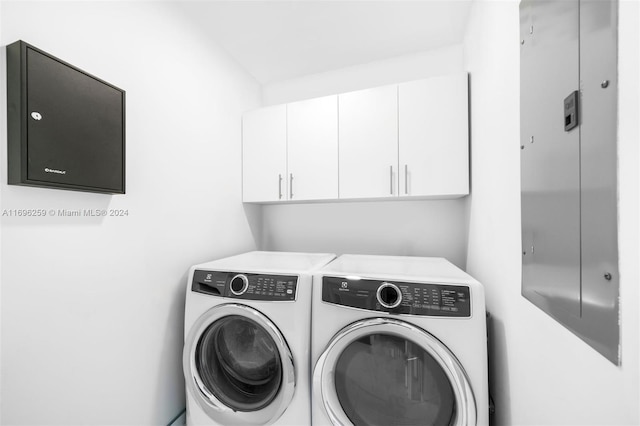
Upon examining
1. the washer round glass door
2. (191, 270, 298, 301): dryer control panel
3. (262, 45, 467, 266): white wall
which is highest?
(262, 45, 467, 266): white wall

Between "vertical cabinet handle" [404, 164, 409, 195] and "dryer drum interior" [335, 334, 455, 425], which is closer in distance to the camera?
"dryer drum interior" [335, 334, 455, 425]

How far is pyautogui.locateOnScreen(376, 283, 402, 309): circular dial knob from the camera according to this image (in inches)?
42.1

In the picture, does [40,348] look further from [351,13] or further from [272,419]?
[351,13]

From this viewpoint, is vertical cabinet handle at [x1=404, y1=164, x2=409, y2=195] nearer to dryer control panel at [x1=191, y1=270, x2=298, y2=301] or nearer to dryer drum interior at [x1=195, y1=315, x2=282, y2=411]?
dryer control panel at [x1=191, y1=270, x2=298, y2=301]

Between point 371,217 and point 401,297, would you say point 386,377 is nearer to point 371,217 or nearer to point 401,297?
point 401,297

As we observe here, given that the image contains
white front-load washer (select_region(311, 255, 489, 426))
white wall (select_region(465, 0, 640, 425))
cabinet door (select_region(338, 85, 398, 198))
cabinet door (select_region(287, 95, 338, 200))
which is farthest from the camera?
cabinet door (select_region(287, 95, 338, 200))

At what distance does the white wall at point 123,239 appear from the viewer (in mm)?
858

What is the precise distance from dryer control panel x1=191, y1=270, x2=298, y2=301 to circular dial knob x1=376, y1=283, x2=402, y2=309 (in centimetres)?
38

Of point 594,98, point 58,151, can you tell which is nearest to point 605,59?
point 594,98

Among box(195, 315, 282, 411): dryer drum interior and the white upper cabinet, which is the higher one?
the white upper cabinet

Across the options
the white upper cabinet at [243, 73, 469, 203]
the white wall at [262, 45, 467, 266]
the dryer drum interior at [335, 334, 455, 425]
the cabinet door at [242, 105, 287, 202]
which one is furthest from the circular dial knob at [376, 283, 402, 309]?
the cabinet door at [242, 105, 287, 202]

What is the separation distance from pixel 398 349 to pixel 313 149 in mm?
1309

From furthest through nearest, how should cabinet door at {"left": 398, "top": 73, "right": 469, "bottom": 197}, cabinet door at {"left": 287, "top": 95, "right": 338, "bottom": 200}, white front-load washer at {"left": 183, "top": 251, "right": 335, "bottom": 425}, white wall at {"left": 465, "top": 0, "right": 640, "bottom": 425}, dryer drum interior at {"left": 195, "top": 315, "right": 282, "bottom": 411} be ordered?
1. cabinet door at {"left": 287, "top": 95, "right": 338, "bottom": 200}
2. cabinet door at {"left": 398, "top": 73, "right": 469, "bottom": 197}
3. dryer drum interior at {"left": 195, "top": 315, "right": 282, "bottom": 411}
4. white front-load washer at {"left": 183, "top": 251, "right": 335, "bottom": 425}
5. white wall at {"left": 465, "top": 0, "right": 640, "bottom": 425}

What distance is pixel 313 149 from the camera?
1813mm
